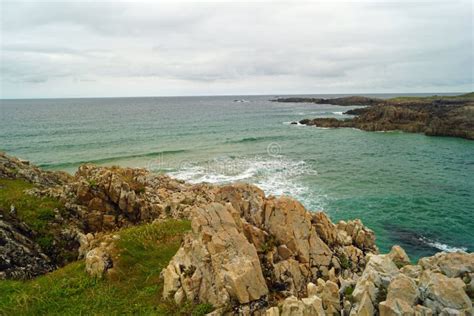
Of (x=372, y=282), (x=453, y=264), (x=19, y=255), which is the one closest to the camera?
(x=372, y=282)

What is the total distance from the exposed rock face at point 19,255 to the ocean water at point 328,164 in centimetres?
2256

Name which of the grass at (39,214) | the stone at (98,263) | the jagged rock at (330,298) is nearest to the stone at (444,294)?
the jagged rock at (330,298)

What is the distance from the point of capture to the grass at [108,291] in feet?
38.4

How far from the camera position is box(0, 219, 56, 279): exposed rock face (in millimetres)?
14195

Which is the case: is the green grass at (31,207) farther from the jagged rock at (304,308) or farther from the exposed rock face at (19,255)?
the jagged rock at (304,308)

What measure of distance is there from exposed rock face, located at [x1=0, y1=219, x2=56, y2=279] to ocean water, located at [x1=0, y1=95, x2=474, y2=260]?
22.6m

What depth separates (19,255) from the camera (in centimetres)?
1490

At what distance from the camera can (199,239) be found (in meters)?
12.5

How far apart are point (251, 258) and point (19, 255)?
1125 centimetres

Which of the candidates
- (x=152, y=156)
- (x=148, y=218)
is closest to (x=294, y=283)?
(x=148, y=218)

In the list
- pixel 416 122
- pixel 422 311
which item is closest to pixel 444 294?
pixel 422 311

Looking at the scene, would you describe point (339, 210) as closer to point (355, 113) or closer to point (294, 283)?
point (294, 283)

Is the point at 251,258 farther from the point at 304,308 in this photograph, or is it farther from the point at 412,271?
the point at 412,271

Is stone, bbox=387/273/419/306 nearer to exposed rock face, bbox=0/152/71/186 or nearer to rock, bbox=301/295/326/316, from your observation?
rock, bbox=301/295/326/316
